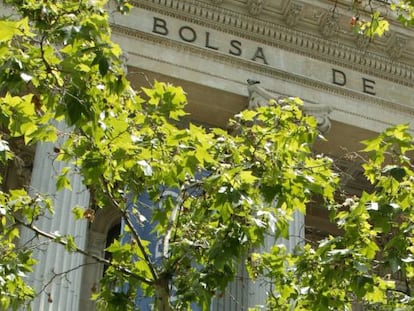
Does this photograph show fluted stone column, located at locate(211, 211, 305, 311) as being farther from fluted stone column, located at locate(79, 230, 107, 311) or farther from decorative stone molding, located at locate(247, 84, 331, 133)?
fluted stone column, located at locate(79, 230, 107, 311)

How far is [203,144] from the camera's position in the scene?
11.3 meters

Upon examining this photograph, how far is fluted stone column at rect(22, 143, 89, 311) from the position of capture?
54.4ft

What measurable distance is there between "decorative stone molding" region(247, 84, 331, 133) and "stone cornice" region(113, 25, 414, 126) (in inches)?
24.2

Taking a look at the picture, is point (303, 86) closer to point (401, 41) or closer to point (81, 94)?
point (401, 41)

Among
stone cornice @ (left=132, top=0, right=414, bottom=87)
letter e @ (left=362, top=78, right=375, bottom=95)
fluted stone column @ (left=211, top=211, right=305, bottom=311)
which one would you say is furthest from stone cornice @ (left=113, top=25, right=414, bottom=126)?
fluted stone column @ (left=211, top=211, right=305, bottom=311)

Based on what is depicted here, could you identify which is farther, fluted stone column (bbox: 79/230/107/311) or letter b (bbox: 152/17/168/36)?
fluted stone column (bbox: 79/230/107/311)

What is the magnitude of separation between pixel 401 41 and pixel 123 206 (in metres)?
12.5

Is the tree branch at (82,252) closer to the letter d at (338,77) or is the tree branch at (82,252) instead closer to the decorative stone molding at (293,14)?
the decorative stone molding at (293,14)

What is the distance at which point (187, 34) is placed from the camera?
21109mm

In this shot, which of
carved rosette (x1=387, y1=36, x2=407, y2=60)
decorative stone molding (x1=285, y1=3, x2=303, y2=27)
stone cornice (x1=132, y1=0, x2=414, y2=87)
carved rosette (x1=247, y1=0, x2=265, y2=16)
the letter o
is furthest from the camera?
carved rosette (x1=387, y1=36, x2=407, y2=60)

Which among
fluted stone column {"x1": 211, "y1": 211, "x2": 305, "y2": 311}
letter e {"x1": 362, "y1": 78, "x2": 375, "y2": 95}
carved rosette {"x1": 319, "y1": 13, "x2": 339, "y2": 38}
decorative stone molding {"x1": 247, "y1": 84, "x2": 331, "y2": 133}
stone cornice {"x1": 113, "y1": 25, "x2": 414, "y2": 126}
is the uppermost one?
carved rosette {"x1": 319, "y1": 13, "x2": 339, "y2": 38}

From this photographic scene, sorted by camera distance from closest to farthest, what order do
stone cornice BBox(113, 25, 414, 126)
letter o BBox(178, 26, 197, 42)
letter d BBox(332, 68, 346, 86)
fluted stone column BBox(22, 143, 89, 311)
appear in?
fluted stone column BBox(22, 143, 89, 311), stone cornice BBox(113, 25, 414, 126), letter o BBox(178, 26, 197, 42), letter d BBox(332, 68, 346, 86)

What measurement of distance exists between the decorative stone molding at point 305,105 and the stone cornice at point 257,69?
0.62 metres

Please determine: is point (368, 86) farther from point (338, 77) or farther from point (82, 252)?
point (82, 252)
